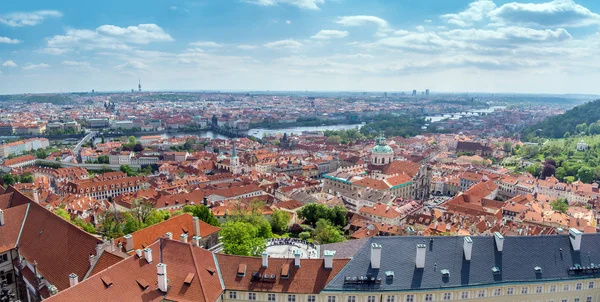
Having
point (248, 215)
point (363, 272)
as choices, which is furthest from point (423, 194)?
point (363, 272)

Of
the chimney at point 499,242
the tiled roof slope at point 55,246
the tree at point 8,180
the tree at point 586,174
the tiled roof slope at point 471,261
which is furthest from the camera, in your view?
the tree at point 586,174

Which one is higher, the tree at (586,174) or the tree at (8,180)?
the tree at (586,174)

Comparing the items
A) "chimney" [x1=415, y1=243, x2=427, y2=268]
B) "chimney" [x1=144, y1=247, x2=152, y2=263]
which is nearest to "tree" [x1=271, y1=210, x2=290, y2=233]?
"chimney" [x1=415, y1=243, x2=427, y2=268]

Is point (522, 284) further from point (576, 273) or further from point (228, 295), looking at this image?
point (228, 295)

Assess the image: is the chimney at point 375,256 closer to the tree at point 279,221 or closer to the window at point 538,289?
the window at point 538,289

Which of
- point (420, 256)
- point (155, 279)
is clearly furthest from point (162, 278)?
point (420, 256)

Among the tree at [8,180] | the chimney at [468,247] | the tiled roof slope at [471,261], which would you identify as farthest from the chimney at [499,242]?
the tree at [8,180]
